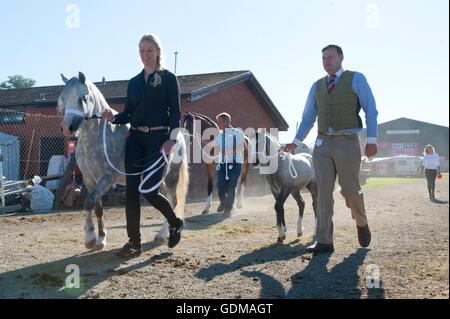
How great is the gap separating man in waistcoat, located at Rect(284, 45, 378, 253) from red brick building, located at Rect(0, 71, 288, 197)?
1036cm

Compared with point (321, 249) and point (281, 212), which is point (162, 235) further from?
point (321, 249)

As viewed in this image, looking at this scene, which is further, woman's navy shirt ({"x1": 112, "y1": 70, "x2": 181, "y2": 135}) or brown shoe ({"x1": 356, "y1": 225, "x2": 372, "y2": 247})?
brown shoe ({"x1": 356, "y1": 225, "x2": 372, "y2": 247})

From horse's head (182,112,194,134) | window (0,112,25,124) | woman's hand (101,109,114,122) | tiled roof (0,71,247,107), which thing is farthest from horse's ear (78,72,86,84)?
window (0,112,25,124)

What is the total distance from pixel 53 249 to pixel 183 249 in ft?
5.58

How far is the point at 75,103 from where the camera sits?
4426 millimetres

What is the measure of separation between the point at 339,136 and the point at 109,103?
1257 cm

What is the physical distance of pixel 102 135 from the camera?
4906 mm

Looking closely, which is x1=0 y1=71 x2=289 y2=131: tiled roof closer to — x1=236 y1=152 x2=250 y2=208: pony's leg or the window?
the window

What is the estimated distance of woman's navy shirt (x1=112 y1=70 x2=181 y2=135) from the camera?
4586mm

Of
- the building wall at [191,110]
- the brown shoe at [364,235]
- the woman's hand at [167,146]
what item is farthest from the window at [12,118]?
the brown shoe at [364,235]

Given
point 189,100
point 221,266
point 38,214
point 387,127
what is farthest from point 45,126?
point 387,127

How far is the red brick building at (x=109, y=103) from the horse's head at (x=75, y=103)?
33.8ft

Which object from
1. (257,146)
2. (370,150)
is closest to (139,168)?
(257,146)

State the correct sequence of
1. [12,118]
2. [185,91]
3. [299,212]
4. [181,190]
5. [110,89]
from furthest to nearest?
[110,89] → [12,118] → [185,91] → [299,212] → [181,190]
